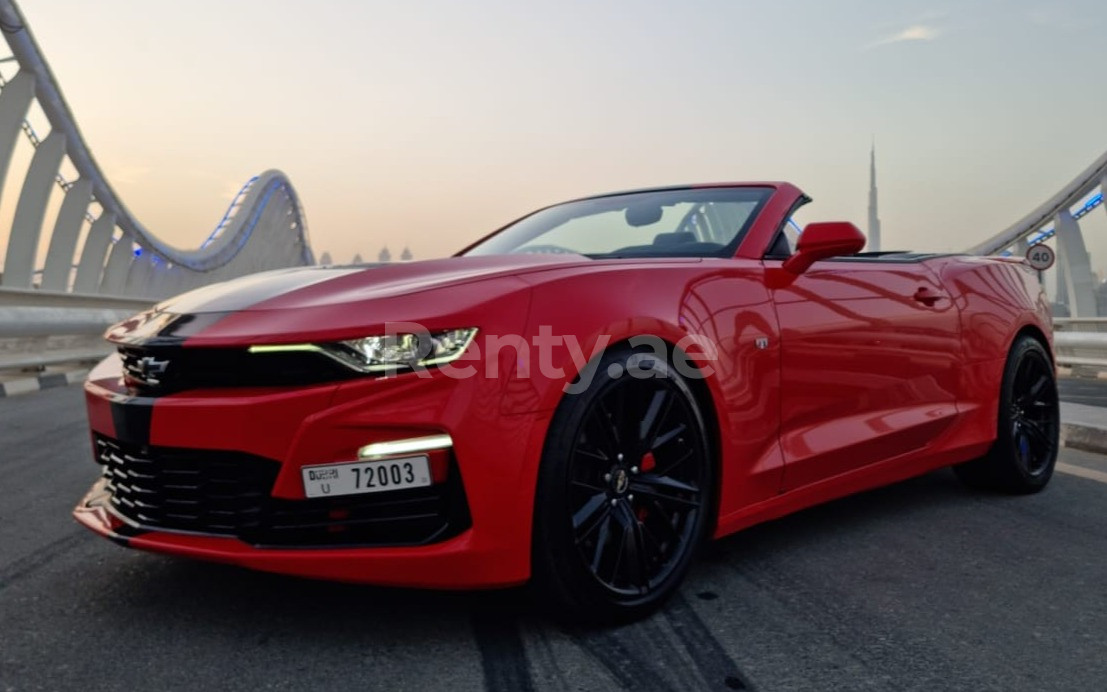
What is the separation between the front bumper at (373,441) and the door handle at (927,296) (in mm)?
2031

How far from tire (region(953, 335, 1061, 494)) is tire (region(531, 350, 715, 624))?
1995mm

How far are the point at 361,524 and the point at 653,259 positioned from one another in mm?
1200

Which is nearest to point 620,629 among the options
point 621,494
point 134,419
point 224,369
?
point 621,494

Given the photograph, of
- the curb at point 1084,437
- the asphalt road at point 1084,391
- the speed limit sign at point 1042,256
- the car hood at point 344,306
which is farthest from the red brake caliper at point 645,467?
the speed limit sign at point 1042,256

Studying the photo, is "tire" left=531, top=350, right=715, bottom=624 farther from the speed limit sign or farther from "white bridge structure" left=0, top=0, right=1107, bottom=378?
the speed limit sign

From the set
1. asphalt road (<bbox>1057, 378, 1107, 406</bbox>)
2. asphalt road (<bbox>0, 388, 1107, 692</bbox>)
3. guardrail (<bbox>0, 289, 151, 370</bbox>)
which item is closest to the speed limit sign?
asphalt road (<bbox>1057, 378, 1107, 406</bbox>)

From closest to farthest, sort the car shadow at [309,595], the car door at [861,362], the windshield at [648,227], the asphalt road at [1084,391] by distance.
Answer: the car shadow at [309,595] < the car door at [861,362] < the windshield at [648,227] < the asphalt road at [1084,391]

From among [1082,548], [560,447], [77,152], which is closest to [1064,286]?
[77,152]

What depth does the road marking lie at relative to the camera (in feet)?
15.5

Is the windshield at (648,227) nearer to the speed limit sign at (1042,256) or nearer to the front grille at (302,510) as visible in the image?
the front grille at (302,510)

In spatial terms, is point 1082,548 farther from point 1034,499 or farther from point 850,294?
point 850,294

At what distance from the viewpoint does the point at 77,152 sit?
20203 mm

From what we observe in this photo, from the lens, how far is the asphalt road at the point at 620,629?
86.4 inches

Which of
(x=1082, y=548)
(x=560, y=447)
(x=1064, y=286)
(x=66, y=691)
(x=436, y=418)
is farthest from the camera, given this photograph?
(x=1064, y=286)
